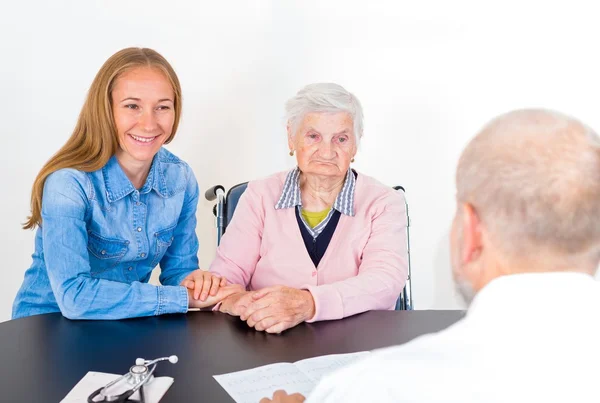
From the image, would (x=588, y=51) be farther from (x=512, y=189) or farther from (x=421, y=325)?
(x=512, y=189)

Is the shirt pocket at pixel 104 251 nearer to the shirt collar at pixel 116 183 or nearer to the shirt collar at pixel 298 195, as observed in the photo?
the shirt collar at pixel 116 183

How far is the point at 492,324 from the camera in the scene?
0.81m

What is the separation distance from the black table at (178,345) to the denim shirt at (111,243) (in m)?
0.06

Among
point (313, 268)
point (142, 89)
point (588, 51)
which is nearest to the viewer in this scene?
point (142, 89)

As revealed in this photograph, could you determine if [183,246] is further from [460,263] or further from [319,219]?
[460,263]

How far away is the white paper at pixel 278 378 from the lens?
133 centimetres

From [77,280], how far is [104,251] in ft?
0.66

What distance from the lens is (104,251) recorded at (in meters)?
1.98

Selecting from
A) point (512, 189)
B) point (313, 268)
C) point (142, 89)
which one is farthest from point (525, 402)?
point (142, 89)

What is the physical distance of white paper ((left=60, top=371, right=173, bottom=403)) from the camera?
131 centimetres

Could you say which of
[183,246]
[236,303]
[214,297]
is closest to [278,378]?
[236,303]

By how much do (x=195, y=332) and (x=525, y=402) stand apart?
1031 mm

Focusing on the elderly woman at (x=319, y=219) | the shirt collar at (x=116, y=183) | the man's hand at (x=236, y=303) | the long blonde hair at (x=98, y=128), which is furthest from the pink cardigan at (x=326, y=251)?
the long blonde hair at (x=98, y=128)

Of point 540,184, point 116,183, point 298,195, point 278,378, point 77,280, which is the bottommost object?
point 278,378
